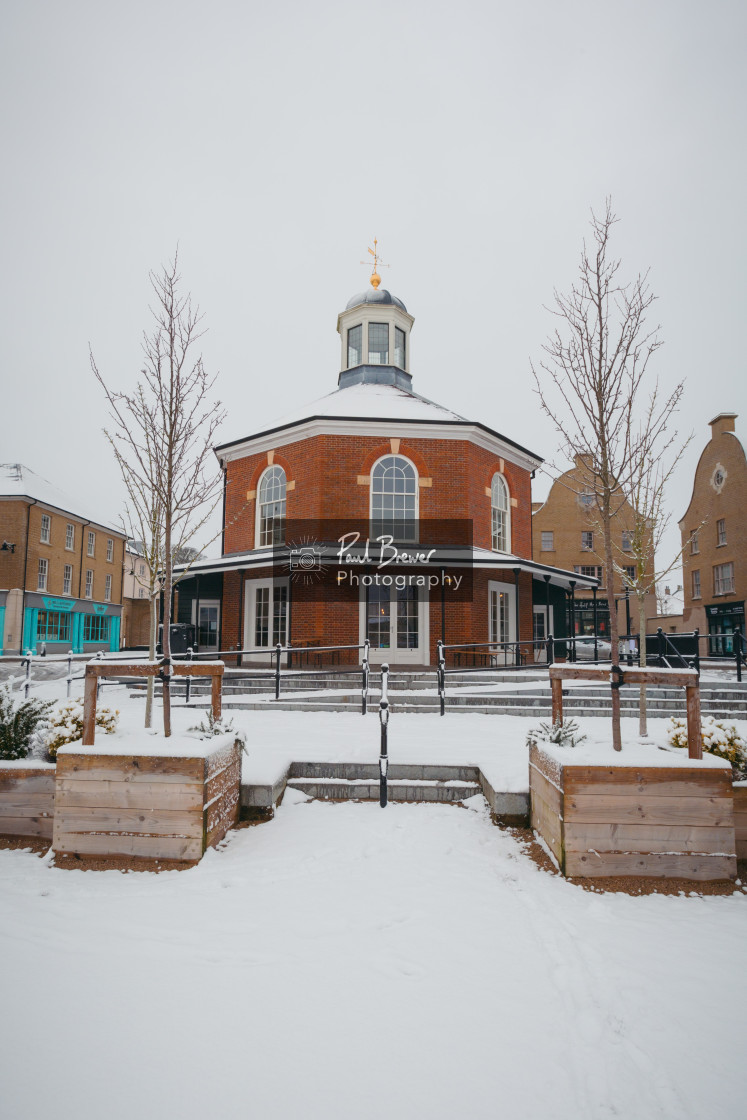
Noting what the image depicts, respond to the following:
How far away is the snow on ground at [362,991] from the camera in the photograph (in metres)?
2.45

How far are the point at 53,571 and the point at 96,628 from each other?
661cm

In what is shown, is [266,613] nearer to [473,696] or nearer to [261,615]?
[261,615]

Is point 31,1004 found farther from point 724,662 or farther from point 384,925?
point 724,662

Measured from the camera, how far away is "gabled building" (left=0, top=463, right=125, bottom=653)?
30906 mm

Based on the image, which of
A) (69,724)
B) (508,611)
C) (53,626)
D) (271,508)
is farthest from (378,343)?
(53,626)

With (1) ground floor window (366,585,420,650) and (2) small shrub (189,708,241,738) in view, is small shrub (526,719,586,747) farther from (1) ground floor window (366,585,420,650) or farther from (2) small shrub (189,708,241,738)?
(1) ground floor window (366,585,420,650)

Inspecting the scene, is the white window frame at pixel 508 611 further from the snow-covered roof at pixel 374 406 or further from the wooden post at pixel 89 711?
the wooden post at pixel 89 711

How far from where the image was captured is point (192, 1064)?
258cm

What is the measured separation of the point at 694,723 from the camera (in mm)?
4648

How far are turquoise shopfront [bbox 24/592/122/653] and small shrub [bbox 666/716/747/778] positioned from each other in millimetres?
30895

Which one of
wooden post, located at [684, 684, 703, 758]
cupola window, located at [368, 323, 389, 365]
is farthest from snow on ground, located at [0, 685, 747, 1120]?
cupola window, located at [368, 323, 389, 365]

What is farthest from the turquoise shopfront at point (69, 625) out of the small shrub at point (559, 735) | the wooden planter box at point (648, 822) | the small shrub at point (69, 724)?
the wooden planter box at point (648, 822)

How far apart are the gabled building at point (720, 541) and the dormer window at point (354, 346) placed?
1679 centimetres

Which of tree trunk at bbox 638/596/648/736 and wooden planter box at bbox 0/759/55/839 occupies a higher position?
tree trunk at bbox 638/596/648/736
